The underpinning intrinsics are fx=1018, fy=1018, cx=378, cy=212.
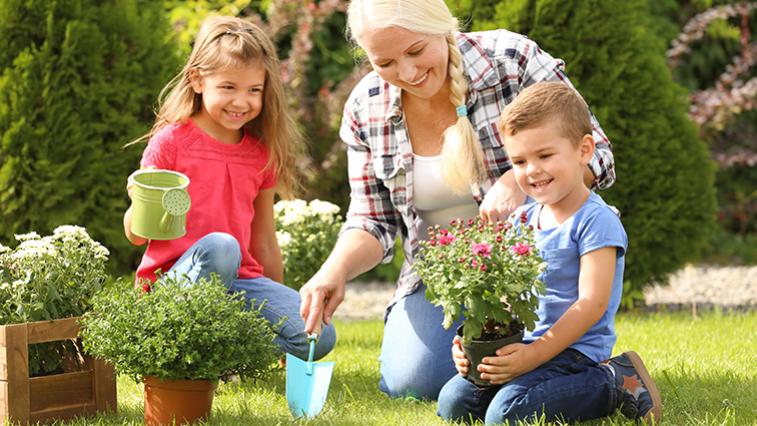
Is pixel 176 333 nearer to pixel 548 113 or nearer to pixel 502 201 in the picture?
pixel 502 201

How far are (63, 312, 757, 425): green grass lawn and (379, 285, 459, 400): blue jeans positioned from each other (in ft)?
0.21

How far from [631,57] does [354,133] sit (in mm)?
2174

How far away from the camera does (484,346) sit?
262 cm

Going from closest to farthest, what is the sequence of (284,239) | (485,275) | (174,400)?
(485,275)
(174,400)
(284,239)

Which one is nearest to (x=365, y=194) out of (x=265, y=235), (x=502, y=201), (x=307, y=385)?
(x=265, y=235)

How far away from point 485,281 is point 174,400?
Answer: 2.98 ft

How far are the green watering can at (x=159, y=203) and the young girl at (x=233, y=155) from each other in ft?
0.58

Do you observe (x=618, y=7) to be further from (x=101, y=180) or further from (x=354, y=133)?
(x=101, y=180)

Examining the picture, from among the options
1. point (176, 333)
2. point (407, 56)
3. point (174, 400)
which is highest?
point (407, 56)

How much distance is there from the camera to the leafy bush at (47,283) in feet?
9.43

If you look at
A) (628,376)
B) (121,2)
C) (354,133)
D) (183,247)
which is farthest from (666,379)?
(121,2)

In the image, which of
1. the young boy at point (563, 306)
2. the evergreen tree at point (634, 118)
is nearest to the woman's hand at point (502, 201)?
the young boy at point (563, 306)

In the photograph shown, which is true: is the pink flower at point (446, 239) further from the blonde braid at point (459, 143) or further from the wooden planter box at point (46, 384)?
the wooden planter box at point (46, 384)

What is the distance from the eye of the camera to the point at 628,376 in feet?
8.91
